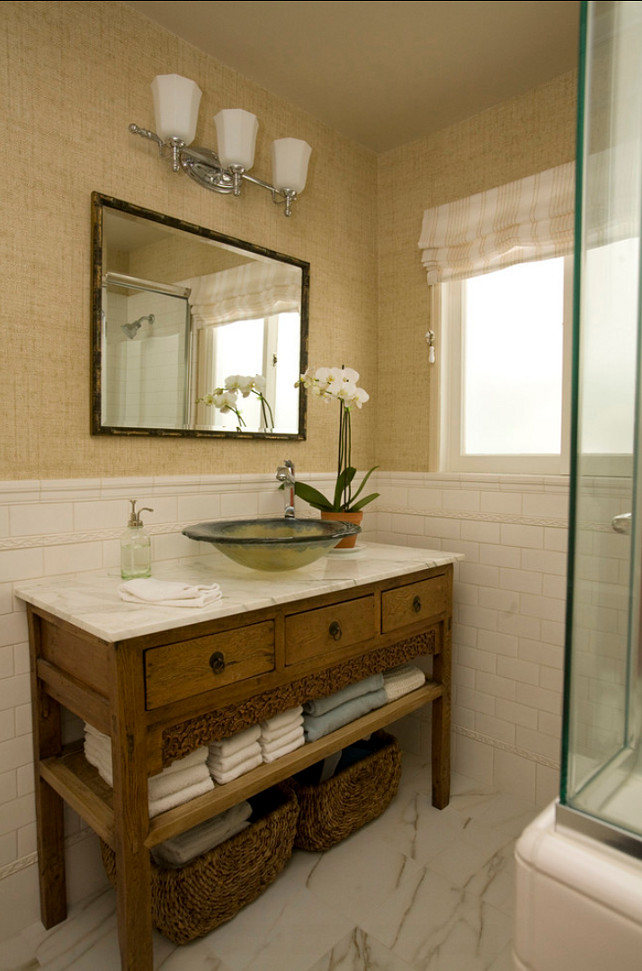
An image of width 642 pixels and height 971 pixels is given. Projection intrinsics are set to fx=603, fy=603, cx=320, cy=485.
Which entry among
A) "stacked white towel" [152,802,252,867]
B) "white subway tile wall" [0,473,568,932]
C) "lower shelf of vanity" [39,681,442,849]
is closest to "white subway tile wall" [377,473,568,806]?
"white subway tile wall" [0,473,568,932]

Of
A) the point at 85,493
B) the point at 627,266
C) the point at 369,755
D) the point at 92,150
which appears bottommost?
the point at 369,755

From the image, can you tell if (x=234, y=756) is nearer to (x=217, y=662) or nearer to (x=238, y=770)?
(x=238, y=770)

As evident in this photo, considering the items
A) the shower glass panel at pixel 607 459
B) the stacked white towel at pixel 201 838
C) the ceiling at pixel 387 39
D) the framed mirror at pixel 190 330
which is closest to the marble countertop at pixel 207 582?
the framed mirror at pixel 190 330

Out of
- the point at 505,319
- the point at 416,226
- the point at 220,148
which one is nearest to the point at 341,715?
the point at 505,319

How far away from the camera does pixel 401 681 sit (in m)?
1.85

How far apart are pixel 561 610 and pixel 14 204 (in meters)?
1.89

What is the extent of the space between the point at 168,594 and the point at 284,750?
51cm

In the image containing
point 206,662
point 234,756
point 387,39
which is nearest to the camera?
point 387,39

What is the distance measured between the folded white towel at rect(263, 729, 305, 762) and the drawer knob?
→ 29 cm

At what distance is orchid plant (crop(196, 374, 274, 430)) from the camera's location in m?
1.86

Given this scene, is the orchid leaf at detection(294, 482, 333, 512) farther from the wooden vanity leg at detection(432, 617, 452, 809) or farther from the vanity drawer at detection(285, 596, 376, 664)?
the wooden vanity leg at detection(432, 617, 452, 809)

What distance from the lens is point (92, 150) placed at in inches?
61.0

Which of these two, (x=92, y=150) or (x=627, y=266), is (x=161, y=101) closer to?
(x=92, y=150)

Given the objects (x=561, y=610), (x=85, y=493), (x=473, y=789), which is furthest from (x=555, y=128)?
(x=473, y=789)
